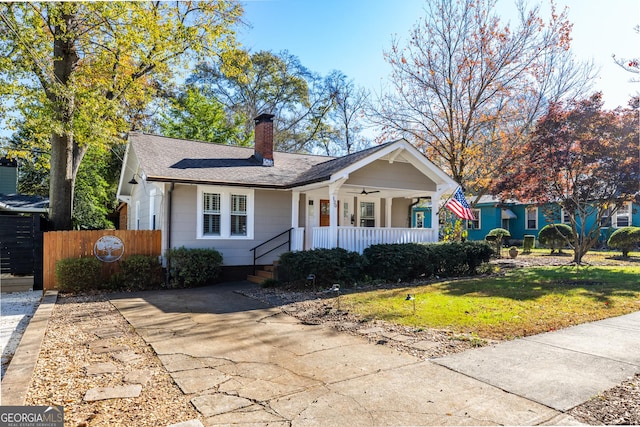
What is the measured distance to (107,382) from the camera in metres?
4.12

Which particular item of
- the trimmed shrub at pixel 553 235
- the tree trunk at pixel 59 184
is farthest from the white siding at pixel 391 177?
the trimmed shrub at pixel 553 235

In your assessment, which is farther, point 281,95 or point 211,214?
point 281,95

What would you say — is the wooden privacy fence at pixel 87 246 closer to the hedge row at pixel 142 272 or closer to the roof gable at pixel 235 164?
the hedge row at pixel 142 272

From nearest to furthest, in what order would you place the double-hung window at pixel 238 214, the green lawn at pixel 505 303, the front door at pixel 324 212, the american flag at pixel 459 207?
the green lawn at pixel 505 303, the double-hung window at pixel 238 214, the american flag at pixel 459 207, the front door at pixel 324 212

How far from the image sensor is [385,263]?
1139 cm

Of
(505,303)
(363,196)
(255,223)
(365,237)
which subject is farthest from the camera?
(363,196)

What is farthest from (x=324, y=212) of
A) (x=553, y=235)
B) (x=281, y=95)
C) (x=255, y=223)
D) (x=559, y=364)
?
(x=281, y=95)

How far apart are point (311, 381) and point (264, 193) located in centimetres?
944

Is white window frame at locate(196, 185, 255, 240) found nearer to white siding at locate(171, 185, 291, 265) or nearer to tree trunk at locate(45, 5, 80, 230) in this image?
white siding at locate(171, 185, 291, 265)

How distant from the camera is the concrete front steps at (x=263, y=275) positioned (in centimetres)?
1157

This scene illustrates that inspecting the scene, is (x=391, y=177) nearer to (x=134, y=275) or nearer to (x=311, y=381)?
(x=134, y=275)

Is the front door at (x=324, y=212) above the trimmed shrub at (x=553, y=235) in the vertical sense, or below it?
above

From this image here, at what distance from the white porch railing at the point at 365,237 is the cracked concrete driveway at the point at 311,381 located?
17.9 feet

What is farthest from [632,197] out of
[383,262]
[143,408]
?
[143,408]
